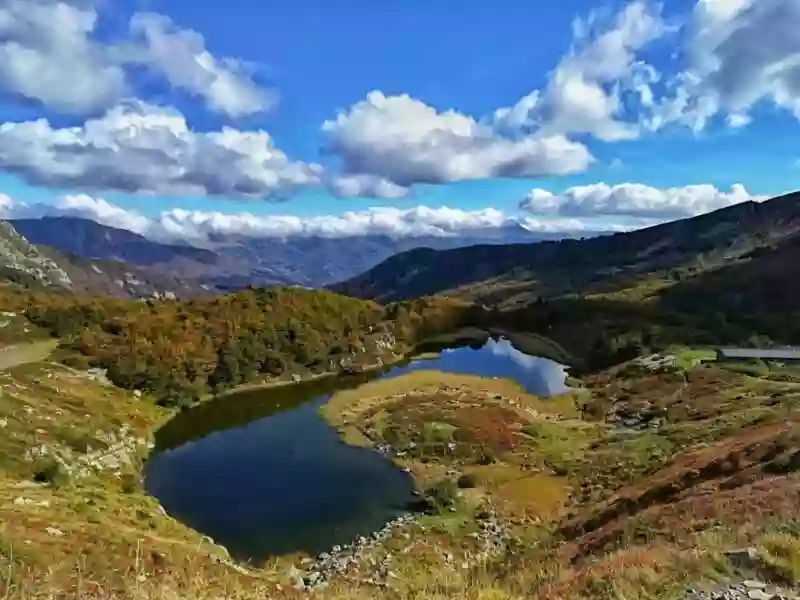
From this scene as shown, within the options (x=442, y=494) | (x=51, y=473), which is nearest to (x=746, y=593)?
(x=442, y=494)

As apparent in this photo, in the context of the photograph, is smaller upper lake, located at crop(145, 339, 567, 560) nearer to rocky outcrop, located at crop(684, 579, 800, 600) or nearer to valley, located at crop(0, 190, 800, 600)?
valley, located at crop(0, 190, 800, 600)

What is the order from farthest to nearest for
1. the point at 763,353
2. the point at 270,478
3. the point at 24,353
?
the point at 24,353, the point at 763,353, the point at 270,478

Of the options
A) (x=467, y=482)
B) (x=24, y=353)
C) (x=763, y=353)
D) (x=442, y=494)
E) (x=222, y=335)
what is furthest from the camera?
(x=222, y=335)

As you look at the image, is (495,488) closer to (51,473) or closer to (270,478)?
(270,478)

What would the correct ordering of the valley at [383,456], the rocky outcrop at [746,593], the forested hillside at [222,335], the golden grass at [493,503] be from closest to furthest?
1. the rocky outcrop at [746,593]
2. the golden grass at [493,503]
3. the valley at [383,456]
4. the forested hillside at [222,335]

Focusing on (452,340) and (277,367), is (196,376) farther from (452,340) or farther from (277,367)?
(452,340)

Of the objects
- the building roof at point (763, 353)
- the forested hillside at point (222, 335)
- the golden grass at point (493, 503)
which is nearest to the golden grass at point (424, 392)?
the golden grass at point (493, 503)

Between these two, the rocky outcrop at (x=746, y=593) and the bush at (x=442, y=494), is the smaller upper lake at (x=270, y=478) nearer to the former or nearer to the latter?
the bush at (x=442, y=494)
